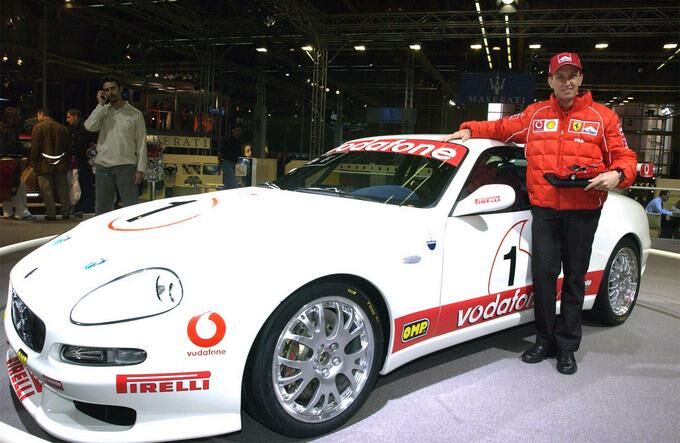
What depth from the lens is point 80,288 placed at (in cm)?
201

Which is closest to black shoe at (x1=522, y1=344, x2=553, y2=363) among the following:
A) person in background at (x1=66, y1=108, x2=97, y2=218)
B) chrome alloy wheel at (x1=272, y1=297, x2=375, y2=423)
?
chrome alloy wheel at (x1=272, y1=297, x2=375, y2=423)

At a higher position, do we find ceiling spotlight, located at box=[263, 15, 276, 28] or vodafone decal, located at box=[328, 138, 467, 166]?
ceiling spotlight, located at box=[263, 15, 276, 28]

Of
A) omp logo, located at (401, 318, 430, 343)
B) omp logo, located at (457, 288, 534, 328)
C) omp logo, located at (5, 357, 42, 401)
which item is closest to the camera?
omp logo, located at (5, 357, 42, 401)

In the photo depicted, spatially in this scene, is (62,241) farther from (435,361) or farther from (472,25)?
(472,25)

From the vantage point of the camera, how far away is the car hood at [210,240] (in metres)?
2.04

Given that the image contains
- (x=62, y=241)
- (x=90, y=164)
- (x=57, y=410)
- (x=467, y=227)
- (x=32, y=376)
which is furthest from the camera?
(x=90, y=164)

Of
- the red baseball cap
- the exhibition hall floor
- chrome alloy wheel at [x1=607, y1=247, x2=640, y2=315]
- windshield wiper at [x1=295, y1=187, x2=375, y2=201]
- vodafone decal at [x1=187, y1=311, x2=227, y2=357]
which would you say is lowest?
the exhibition hall floor

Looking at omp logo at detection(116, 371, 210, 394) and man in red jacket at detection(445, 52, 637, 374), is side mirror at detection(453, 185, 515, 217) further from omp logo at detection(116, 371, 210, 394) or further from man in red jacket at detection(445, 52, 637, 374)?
omp logo at detection(116, 371, 210, 394)

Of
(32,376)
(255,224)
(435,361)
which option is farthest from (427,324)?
(32,376)

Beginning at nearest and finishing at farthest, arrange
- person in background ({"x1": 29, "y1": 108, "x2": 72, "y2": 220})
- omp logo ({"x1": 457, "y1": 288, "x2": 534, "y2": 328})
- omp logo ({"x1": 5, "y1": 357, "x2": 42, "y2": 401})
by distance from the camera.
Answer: omp logo ({"x1": 5, "y1": 357, "x2": 42, "y2": 401}) < omp logo ({"x1": 457, "y1": 288, "x2": 534, "y2": 328}) < person in background ({"x1": 29, "y1": 108, "x2": 72, "y2": 220})

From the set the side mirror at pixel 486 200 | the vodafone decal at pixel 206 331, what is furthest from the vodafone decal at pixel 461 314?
the vodafone decal at pixel 206 331

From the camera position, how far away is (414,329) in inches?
99.9

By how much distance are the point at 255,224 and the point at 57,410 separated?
3.14 feet

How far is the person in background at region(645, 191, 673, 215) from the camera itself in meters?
9.93
